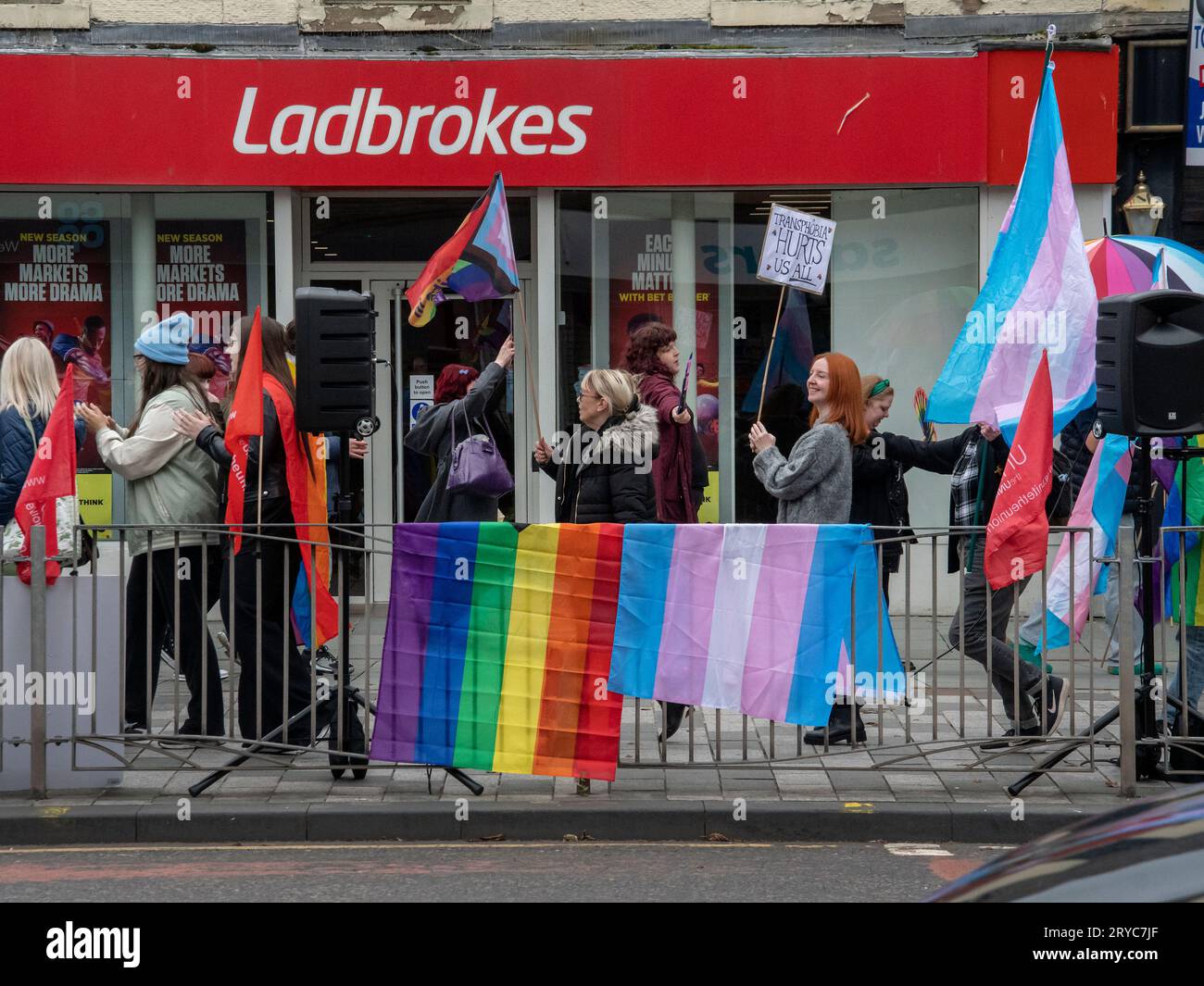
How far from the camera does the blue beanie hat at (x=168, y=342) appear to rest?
28.1ft

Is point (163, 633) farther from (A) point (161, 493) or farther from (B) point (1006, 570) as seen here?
(B) point (1006, 570)

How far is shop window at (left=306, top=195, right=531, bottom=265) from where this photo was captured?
13.4 meters

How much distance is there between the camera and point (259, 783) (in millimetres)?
7887

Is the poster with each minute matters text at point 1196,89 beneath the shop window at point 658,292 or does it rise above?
above

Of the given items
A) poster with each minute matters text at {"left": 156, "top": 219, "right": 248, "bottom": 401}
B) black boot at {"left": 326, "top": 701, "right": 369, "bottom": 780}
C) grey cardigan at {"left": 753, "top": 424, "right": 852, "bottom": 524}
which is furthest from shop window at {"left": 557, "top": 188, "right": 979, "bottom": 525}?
black boot at {"left": 326, "top": 701, "right": 369, "bottom": 780}

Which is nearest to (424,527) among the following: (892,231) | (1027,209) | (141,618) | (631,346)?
(141,618)

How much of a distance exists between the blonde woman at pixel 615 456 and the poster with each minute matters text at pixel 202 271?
5.48 meters

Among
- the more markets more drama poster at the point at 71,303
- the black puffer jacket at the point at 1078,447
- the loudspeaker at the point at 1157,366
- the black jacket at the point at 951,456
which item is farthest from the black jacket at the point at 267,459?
the more markets more drama poster at the point at 71,303

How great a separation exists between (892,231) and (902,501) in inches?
174

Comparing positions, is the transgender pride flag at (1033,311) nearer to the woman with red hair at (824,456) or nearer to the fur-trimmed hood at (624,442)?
the woman with red hair at (824,456)

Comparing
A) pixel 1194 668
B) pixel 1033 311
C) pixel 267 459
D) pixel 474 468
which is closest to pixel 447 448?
pixel 474 468

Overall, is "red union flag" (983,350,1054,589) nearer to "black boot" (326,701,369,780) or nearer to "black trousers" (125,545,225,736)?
"black boot" (326,701,369,780)

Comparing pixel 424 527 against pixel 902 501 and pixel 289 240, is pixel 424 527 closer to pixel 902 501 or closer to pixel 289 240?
pixel 902 501

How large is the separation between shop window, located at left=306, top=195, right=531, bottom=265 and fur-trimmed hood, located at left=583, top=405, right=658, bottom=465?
5007 millimetres
